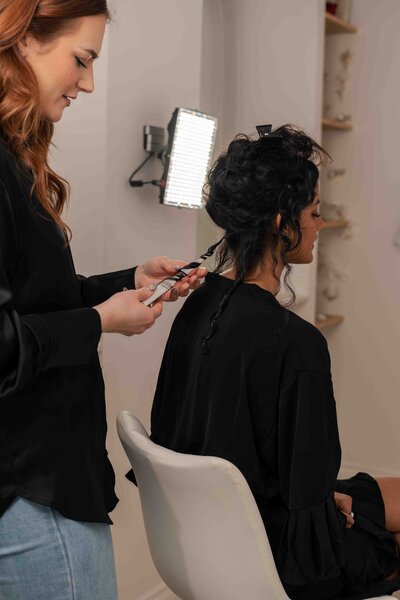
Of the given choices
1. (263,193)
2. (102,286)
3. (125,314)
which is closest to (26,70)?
(125,314)

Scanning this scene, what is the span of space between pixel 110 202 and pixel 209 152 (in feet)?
0.96

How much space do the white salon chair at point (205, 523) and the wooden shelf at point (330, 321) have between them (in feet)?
6.80

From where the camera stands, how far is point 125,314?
1.22 meters

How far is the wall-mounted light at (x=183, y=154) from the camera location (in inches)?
82.8

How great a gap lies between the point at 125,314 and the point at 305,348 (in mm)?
438

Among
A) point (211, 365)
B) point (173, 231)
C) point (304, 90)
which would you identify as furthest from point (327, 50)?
point (211, 365)

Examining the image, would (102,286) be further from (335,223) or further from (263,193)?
(335,223)

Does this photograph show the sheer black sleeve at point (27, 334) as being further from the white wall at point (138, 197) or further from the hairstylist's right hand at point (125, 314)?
the white wall at point (138, 197)

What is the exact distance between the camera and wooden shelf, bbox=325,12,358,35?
132 inches

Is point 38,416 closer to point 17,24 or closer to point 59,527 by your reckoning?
point 59,527

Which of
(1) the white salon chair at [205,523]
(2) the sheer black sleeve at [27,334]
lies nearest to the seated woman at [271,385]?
(1) the white salon chair at [205,523]

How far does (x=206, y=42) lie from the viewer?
3.14 metres

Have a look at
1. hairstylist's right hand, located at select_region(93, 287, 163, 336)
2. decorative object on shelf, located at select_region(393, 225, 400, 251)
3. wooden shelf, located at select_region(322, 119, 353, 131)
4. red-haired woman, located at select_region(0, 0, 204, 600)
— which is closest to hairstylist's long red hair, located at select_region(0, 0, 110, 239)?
red-haired woman, located at select_region(0, 0, 204, 600)

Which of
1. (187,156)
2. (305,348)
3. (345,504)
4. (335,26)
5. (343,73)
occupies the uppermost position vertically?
(335,26)
